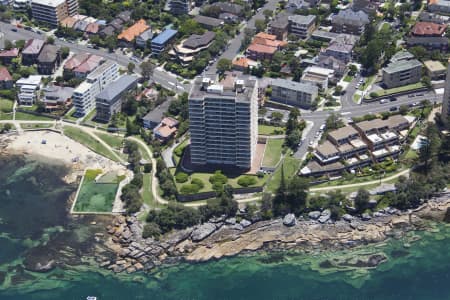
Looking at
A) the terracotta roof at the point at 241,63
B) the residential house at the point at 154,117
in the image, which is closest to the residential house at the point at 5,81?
the residential house at the point at 154,117

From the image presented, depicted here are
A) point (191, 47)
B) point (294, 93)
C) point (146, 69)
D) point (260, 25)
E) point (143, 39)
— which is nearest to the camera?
point (294, 93)

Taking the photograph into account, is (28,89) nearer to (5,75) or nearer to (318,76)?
(5,75)

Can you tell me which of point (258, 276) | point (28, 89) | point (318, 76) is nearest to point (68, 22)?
point (28, 89)

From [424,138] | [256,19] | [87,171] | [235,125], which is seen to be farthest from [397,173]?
[256,19]

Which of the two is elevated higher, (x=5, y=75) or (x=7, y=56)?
(x=7, y=56)

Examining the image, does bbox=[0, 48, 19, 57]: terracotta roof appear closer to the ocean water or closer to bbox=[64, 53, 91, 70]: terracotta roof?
bbox=[64, 53, 91, 70]: terracotta roof

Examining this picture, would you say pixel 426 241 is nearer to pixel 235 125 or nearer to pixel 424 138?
pixel 424 138

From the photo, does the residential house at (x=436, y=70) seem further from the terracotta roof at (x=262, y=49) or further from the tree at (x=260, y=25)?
the tree at (x=260, y=25)
